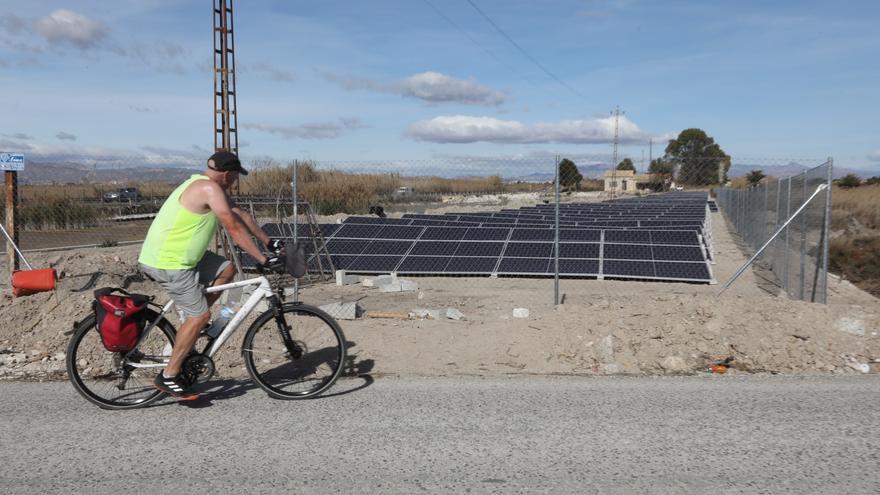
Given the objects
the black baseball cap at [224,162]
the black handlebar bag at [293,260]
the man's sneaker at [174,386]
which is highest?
the black baseball cap at [224,162]

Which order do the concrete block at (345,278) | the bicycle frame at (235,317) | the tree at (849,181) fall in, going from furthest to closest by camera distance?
1. the tree at (849,181)
2. the concrete block at (345,278)
3. the bicycle frame at (235,317)

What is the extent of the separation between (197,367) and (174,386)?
0.76 feet

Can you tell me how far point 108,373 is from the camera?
20.8ft

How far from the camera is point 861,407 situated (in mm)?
5488

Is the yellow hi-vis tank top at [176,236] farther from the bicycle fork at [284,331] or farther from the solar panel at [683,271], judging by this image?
the solar panel at [683,271]

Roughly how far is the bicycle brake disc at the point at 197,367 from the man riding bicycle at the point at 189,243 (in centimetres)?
7

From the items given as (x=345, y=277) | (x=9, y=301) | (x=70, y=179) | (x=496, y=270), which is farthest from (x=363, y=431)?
(x=70, y=179)

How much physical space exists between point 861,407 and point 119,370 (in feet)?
18.2

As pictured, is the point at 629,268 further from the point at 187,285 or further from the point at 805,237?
the point at 187,285

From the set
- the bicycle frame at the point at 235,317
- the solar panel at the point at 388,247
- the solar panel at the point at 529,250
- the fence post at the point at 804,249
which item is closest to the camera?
the bicycle frame at the point at 235,317

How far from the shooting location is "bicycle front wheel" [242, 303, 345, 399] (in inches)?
227

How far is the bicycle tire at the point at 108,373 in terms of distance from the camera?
5.58m

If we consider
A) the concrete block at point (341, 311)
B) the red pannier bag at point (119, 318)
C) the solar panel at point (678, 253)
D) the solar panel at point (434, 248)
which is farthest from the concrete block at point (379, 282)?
the red pannier bag at point (119, 318)

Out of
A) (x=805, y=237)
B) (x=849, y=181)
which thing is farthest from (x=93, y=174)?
(x=849, y=181)
